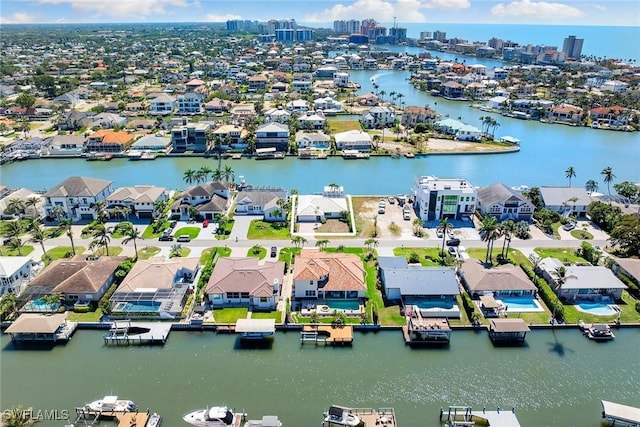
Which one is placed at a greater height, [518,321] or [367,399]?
[518,321]

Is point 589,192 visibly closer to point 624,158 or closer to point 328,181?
point 624,158

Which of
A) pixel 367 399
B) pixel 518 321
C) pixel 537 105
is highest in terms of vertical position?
pixel 537 105

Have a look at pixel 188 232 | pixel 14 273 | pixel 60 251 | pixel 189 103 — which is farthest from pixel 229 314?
pixel 189 103

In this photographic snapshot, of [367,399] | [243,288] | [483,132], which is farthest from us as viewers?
[483,132]

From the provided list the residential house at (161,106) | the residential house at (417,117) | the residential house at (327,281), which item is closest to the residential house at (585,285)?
the residential house at (327,281)

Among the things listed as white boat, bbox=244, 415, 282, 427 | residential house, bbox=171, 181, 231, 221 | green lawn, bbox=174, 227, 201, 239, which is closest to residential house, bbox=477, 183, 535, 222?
residential house, bbox=171, 181, 231, 221

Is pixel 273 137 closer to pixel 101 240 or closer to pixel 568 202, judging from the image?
pixel 101 240

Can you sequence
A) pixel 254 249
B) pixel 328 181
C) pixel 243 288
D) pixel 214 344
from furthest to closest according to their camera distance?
pixel 328 181, pixel 254 249, pixel 243 288, pixel 214 344

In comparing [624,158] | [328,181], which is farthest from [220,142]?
[624,158]
